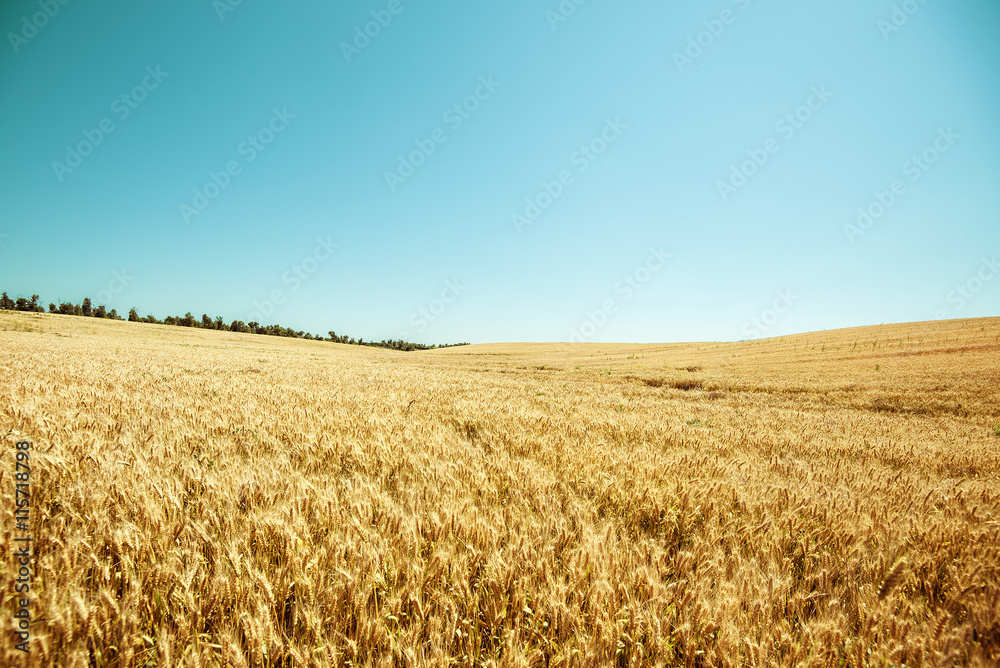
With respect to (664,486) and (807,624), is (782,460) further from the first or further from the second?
(807,624)

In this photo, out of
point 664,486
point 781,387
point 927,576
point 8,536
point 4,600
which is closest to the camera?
point 4,600

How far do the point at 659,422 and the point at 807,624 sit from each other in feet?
18.6

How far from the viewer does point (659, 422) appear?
23.9ft

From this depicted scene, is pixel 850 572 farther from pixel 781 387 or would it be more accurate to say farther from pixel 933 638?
pixel 781 387

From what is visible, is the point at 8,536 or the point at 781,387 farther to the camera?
the point at 781,387

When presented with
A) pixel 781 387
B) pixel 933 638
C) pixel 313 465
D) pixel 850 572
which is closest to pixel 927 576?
pixel 850 572

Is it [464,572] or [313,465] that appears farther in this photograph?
[313,465]

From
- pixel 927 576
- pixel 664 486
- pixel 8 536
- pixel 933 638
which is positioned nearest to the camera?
pixel 933 638

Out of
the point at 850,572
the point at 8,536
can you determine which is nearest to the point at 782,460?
the point at 850,572

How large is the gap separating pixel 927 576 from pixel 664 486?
1634 millimetres

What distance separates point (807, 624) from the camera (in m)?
1.85

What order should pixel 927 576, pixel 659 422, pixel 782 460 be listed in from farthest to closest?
1. pixel 659 422
2. pixel 782 460
3. pixel 927 576

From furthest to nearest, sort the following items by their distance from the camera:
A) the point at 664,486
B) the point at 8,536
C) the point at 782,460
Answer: the point at 782,460 → the point at 664,486 → the point at 8,536

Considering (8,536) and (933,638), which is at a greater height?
(8,536)
